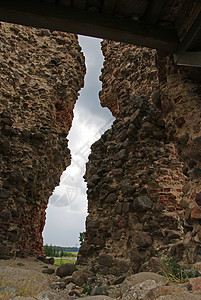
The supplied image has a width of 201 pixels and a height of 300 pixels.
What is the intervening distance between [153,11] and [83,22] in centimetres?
81

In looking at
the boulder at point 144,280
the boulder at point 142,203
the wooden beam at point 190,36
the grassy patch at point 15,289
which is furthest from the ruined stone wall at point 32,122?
the wooden beam at point 190,36

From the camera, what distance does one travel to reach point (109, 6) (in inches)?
103

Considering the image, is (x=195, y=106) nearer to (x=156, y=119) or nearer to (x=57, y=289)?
(x=156, y=119)

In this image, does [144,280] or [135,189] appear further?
[135,189]

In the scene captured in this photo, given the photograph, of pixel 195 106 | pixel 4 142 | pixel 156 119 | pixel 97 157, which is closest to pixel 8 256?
pixel 4 142

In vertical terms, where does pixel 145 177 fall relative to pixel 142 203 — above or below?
above

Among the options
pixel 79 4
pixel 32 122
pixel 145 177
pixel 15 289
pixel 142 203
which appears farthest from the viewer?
pixel 32 122

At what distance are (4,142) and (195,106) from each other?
432 cm

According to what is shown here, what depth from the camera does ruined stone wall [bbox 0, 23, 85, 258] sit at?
17.5 feet

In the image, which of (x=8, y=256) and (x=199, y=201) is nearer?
(x=199, y=201)

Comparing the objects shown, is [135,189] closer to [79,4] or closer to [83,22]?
[83,22]

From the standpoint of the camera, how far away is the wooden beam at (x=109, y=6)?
2568mm

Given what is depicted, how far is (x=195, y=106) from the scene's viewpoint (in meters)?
2.83

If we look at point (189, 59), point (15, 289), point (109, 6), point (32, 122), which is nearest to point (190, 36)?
point (189, 59)
